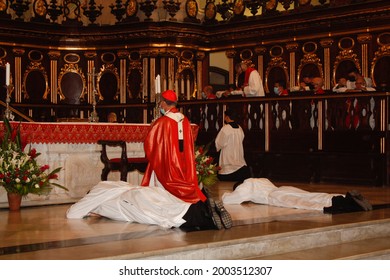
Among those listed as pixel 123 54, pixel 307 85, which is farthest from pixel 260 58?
pixel 123 54

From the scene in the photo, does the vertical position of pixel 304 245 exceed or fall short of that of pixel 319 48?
it falls short

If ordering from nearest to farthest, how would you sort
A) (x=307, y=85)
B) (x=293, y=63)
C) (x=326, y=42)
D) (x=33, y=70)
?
(x=307, y=85) < (x=326, y=42) < (x=293, y=63) < (x=33, y=70)

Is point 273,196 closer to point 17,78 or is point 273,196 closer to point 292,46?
point 292,46

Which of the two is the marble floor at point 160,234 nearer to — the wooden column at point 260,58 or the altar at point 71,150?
the altar at point 71,150

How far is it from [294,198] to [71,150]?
11.3 feet

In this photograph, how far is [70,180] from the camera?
11.4 m

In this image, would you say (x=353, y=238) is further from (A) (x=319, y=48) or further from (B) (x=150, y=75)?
(B) (x=150, y=75)

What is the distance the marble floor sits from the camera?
6.77 m

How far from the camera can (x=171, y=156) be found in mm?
9148

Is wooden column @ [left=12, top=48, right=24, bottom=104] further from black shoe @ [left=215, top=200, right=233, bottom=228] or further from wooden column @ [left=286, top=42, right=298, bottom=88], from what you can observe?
black shoe @ [left=215, top=200, right=233, bottom=228]

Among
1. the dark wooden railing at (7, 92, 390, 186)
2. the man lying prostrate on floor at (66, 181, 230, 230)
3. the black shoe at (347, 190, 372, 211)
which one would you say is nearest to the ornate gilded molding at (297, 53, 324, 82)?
the dark wooden railing at (7, 92, 390, 186)

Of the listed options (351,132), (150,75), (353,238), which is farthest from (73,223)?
(150,75)

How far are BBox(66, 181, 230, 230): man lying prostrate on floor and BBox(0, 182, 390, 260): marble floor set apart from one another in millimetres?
129

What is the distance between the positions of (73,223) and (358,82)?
739 cm
